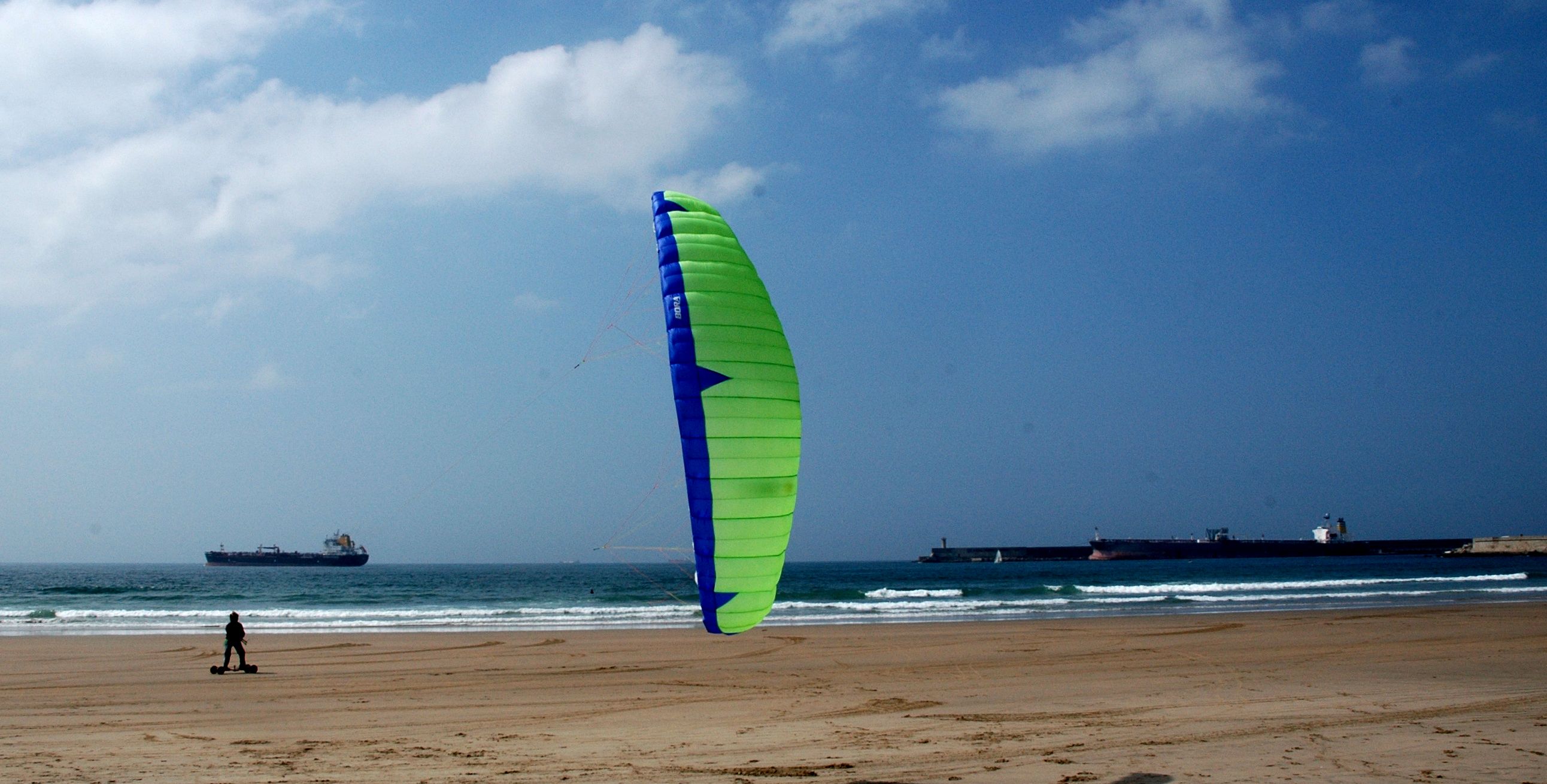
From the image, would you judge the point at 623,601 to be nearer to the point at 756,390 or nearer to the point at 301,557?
the point at 756,390

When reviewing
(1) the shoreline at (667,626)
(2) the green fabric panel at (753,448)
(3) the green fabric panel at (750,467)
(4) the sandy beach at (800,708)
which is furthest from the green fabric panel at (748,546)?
(1) the shoreline at (667,626)

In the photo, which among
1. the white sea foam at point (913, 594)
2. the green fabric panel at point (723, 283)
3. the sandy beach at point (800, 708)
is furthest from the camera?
the white sea foam at point (913, 594)

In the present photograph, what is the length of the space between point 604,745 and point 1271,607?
23511mm

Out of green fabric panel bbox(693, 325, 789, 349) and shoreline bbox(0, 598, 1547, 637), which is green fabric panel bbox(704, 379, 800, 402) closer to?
green fabric panel bbox(693, 325, 789, 349)

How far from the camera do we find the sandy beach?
764cm

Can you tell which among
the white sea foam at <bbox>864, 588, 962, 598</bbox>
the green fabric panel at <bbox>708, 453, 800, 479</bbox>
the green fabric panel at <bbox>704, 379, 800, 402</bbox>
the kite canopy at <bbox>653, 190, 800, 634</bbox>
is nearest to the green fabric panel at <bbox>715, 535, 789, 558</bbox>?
the kite canopy at <bbox>653, 190, 800, 634</bbox>

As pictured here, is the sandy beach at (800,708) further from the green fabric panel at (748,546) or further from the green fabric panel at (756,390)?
the green fabric panel at (756,390)

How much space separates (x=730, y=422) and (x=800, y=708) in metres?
5.42

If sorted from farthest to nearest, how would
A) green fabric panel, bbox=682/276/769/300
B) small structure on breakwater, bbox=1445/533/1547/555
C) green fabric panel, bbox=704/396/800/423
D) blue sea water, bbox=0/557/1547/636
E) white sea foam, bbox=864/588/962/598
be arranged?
small structure on breakwater, bbox=1445/533/1547/555 → white sea foam, bbox=864/588/962/598 → blue sea water, bbox=0/557/1547/636 → green fabric panel, bbox=682/276/769/300 → green fabric panel, bbox=704/396/800/423

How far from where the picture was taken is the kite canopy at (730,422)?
22.1 ft

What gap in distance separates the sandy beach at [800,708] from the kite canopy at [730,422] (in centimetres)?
168

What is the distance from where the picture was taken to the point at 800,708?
35.6 ft

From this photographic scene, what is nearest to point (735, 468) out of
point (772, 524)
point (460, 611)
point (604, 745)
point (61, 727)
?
point (772, 524)

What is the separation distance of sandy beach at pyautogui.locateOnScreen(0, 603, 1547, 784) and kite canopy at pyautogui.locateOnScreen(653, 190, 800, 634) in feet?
5.53
